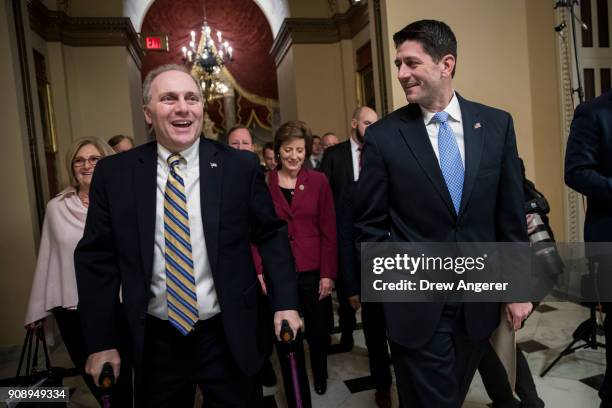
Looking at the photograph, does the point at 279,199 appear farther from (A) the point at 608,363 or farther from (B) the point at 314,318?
→ (A) the point at 608,363

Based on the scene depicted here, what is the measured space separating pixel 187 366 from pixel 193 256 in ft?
1.44

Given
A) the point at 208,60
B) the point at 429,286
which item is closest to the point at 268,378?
the point at 429,286

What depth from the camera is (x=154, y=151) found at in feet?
6.01

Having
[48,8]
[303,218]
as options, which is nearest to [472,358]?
[303,218]

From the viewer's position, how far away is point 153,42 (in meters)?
9.72

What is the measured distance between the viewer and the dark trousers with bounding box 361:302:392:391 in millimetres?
2973

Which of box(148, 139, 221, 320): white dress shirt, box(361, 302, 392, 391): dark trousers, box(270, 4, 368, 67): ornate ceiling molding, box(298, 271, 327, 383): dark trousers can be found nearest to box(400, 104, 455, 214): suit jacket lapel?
box(148, 139, 221, 320): white dress shirt

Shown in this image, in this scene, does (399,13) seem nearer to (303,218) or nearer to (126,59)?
(303,218)

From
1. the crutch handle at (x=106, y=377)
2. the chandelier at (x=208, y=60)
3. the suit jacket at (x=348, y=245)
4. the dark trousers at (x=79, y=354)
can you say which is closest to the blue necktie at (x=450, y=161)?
the suit jacket at (x=348, y=245)

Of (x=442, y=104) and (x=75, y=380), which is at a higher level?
(x=442, y=104)

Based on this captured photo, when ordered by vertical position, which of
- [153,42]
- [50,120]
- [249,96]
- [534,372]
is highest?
[153,42]

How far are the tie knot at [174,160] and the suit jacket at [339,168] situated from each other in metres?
1.76

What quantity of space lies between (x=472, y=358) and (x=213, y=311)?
3.38ft

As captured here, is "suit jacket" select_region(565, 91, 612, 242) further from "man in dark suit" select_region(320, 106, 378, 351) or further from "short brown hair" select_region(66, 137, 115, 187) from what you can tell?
"short brown hair" select_region(66, 137, 115, 187)
